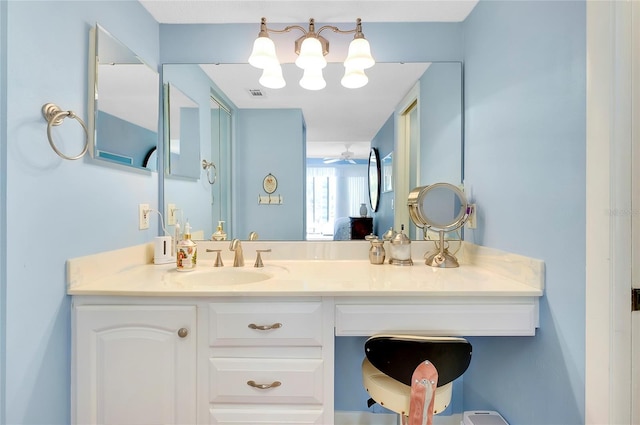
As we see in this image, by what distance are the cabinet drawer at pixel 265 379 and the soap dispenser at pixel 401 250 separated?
672mm

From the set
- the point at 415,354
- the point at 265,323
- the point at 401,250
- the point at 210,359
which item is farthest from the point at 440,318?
the point at 210,359

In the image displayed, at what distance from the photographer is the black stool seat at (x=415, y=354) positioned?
97 centimetres

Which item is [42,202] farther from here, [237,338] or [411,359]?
[411,359]

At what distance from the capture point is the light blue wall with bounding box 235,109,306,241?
5.52 feet

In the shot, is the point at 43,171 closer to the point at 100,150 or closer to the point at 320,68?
the point at 100,150

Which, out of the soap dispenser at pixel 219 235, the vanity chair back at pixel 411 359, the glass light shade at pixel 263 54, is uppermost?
the glass light shade at pixel 263 54

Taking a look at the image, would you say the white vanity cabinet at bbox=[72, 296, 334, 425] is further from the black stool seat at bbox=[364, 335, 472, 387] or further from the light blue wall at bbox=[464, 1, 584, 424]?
the light blue wall at bbox=[464, 1, 584, 424]

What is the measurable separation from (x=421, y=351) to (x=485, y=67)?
4.08ft

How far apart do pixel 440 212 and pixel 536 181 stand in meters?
0.51

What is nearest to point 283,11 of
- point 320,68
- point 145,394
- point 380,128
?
point 320,68

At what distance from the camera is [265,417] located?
1087 millimetres

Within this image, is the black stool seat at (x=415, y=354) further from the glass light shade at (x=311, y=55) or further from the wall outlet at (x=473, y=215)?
the glass light shade at (x=311, y=55)

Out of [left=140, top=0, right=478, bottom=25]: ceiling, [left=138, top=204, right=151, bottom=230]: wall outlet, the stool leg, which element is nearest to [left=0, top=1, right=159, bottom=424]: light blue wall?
[left=138, top=204, right=151, bottom=230]: wall outlet

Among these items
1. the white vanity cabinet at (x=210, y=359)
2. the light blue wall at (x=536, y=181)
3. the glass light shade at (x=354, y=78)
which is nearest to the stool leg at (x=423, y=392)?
the white vanity cabinet at (x=210, y=359)
